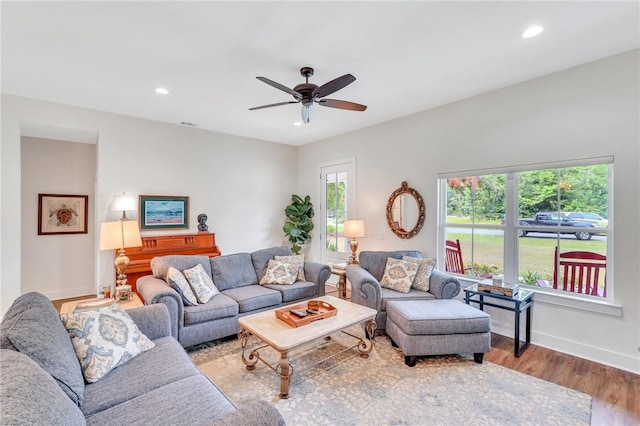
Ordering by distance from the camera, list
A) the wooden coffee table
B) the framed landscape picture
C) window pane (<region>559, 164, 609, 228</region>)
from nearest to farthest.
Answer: the wooden coffee table < window pane (<region>559, 164, 609, 228</region>) < the framed landscape picture

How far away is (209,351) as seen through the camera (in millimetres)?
2938

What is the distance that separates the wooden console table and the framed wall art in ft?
4.90

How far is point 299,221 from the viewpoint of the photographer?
574 centimetres

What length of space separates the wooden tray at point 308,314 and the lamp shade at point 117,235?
1.67 metres

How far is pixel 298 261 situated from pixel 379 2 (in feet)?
9.86

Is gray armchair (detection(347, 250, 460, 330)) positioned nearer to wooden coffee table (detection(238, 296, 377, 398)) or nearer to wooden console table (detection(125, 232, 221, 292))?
wooden coffee table (detection(238, 296, 377, 398))

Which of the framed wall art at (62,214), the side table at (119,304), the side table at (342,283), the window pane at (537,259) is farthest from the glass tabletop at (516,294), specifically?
the framed wall art at (62,214)

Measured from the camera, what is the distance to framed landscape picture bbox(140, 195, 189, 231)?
4.30 metres

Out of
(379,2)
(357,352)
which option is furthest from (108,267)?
(379,2)

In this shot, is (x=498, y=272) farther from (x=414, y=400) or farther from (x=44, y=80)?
(x=44, y=80)

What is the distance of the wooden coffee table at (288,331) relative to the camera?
219 centimetres

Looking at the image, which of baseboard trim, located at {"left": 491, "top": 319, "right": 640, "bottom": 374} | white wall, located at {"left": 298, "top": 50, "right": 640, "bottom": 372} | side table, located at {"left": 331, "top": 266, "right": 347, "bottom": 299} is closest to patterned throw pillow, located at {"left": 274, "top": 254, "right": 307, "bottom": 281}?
side table, located at {"left": 331, "top": 266, "right": 347, "bottom": 299}

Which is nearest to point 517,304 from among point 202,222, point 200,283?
point 200,283

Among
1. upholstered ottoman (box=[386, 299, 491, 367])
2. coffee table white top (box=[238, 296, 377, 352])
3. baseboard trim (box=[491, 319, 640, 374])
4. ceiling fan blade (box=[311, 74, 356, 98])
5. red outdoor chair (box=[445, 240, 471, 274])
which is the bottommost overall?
baseboard trim (box=[491, 319, 640, 374])
